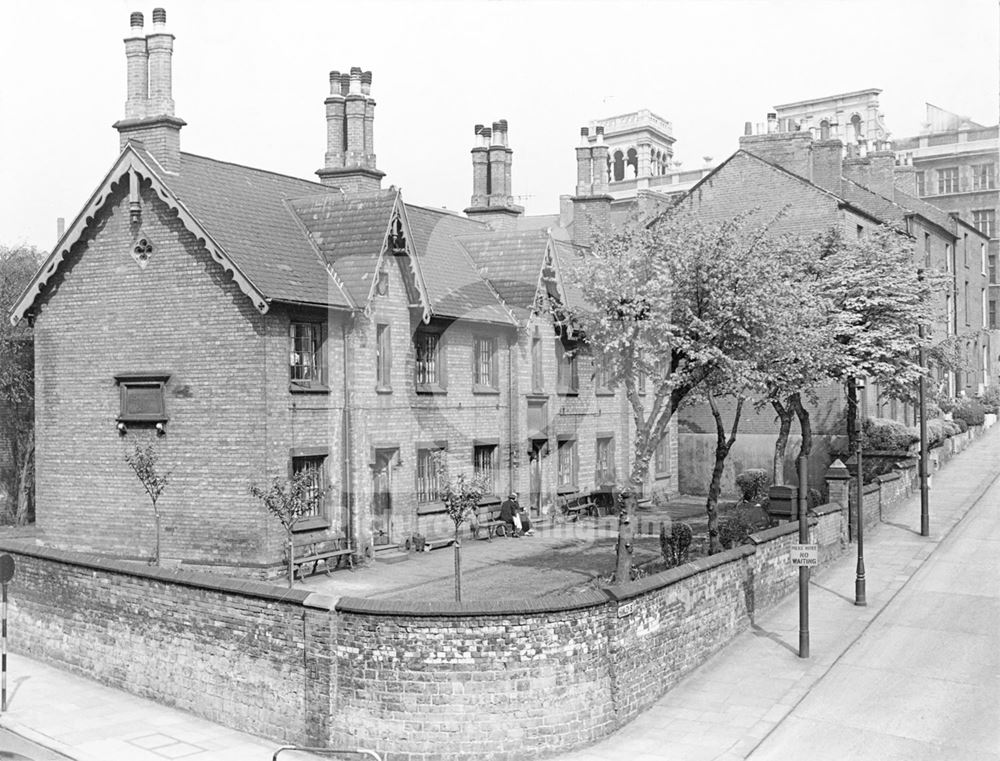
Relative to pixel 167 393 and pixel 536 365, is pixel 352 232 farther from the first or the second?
pixel 536 365

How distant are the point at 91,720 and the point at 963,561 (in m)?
22.0

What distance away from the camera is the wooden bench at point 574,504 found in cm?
3728

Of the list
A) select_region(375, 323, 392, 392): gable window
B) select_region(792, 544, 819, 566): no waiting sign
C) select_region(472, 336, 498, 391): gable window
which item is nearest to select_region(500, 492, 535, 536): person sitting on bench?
select_region(472, 336, 498, 391): gable window

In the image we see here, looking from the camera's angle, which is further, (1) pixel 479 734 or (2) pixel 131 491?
(2) pixel 131 491

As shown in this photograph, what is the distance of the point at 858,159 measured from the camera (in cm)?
5362

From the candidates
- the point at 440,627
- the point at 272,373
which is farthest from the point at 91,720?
the point at 272,373

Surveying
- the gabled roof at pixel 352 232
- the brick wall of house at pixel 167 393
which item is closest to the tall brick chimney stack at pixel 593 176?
the gabled roof at pixel 352 232

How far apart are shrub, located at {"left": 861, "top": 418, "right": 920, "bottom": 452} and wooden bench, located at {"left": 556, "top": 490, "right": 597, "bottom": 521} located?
11333 mm

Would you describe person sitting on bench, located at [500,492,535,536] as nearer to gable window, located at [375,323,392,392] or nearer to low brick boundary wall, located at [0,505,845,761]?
gable window, located at [375,323,392,392]

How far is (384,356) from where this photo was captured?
2970 cm

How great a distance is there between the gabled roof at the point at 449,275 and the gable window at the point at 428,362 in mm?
934

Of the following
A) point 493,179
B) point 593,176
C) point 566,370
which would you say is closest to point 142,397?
point 566,370

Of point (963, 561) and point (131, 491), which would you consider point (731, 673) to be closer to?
point (963, 561)

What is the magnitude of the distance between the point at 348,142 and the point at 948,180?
65.1m
